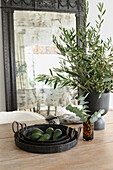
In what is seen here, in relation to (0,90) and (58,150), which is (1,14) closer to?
(0,90)

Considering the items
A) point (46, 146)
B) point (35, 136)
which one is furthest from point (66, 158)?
point (35, 136)

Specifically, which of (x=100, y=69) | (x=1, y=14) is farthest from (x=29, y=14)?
(x=100, y=69)

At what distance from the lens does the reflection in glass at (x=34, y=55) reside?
3.68 m

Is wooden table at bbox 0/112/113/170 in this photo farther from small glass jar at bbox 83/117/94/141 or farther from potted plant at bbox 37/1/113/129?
potted plant at bbox 37/1/113/129

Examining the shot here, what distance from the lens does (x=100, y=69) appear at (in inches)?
55.4

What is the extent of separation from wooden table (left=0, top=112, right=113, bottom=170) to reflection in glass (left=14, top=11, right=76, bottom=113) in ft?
8.03

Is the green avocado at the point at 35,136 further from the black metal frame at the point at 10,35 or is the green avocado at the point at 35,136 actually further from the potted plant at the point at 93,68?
the black metal frame at the point at 10,35

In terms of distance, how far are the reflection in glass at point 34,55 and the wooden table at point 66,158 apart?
8.03ft

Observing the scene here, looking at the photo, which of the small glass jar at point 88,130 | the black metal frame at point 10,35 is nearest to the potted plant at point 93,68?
the small glass jar at point 88,130

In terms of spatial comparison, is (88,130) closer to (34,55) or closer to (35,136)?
(35,136)

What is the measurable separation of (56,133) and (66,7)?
3.11 m

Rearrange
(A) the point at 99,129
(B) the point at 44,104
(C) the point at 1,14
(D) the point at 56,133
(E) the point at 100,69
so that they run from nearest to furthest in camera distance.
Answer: (D) the point at 56,133, (E) the point at 100,69, (A) the point at 99,129, (C) the point at 1,14, (B) the point at 44,104

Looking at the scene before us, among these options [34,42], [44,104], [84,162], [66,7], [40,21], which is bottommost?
[44,104]

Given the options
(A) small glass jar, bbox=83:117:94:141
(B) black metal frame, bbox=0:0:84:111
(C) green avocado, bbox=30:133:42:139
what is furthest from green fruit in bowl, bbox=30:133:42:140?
(B) black metal frame, bbox=0:0:84:111
